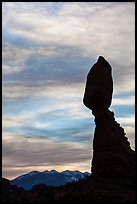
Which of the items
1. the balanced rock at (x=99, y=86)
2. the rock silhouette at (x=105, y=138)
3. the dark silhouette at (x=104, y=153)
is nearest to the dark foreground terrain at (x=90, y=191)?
the dark silhouette at (x=104, y=153)

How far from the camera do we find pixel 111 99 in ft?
203

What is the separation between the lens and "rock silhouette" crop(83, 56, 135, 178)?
57.2 meters

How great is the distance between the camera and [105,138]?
190 ft

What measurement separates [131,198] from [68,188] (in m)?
13.5

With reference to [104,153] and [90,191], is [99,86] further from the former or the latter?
[90,191]

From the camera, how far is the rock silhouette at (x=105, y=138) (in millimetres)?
57156

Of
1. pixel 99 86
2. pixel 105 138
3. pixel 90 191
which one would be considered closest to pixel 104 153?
pixel 105 138

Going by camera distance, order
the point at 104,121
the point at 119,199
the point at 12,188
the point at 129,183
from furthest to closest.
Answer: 1. the point at 12,188
2. the point at 104,121
3. the point at 129,183
4. the point at 119,199

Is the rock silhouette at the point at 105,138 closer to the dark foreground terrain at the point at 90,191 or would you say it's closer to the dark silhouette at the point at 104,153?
the dark silhouette at the point at 104,153

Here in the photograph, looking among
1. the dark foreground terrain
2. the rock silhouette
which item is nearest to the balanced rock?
the rock silhouette

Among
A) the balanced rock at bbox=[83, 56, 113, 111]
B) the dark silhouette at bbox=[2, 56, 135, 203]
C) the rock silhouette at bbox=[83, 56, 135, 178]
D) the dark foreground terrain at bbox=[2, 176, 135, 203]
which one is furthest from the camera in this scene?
the balanced rock at bbox=[83, 56, 113, 111]

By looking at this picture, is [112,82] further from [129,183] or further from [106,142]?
[129,183]

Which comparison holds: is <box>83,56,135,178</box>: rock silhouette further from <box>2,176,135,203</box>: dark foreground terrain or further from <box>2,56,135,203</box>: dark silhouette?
<box>2,176,135,203</box>: dark foreground terrain

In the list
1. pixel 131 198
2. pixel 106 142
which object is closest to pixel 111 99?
pixel 106 142
